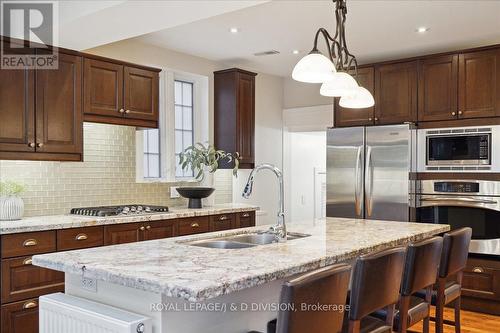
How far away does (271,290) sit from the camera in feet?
7.75

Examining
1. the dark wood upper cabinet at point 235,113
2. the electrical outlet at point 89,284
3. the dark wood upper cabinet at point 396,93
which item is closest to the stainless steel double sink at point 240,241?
the electrical outlet at point 89,284

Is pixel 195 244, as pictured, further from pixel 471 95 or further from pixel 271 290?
pixel 471 95

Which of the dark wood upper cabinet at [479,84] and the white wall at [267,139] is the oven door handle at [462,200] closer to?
the dark wood upper cabinet at [479,84]

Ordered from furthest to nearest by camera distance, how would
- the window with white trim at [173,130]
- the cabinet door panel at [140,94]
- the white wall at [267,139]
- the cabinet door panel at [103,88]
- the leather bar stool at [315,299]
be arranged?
the white wall at [267,139]
the window with white trim at [173,130]
the cabinet door panel at [140,94]
the cabinet door panel at [103,88]
the leather bar stool at [315,299]

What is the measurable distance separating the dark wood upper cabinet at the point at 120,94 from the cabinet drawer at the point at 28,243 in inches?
44.5

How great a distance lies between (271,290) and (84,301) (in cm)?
90

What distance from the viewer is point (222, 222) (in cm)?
477

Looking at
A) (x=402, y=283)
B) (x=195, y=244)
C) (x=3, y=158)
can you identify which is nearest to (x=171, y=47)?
(x=3, y=158)


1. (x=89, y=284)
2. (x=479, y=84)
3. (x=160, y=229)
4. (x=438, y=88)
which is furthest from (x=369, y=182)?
(x=89, y=284)

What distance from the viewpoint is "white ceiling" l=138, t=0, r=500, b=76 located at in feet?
12.1

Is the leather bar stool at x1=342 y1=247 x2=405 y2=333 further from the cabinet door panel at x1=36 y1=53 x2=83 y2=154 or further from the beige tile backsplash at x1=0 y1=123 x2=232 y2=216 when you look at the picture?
the beige tile backsplash at x1=0 y1=123 x2=232 y2=216

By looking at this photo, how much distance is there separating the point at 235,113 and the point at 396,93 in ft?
5.93

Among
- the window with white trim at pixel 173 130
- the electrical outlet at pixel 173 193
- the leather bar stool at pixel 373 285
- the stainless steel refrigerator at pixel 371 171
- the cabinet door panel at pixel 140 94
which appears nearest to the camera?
the leather bar stool at pixel 373 285

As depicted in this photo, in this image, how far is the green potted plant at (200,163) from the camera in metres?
4.75
